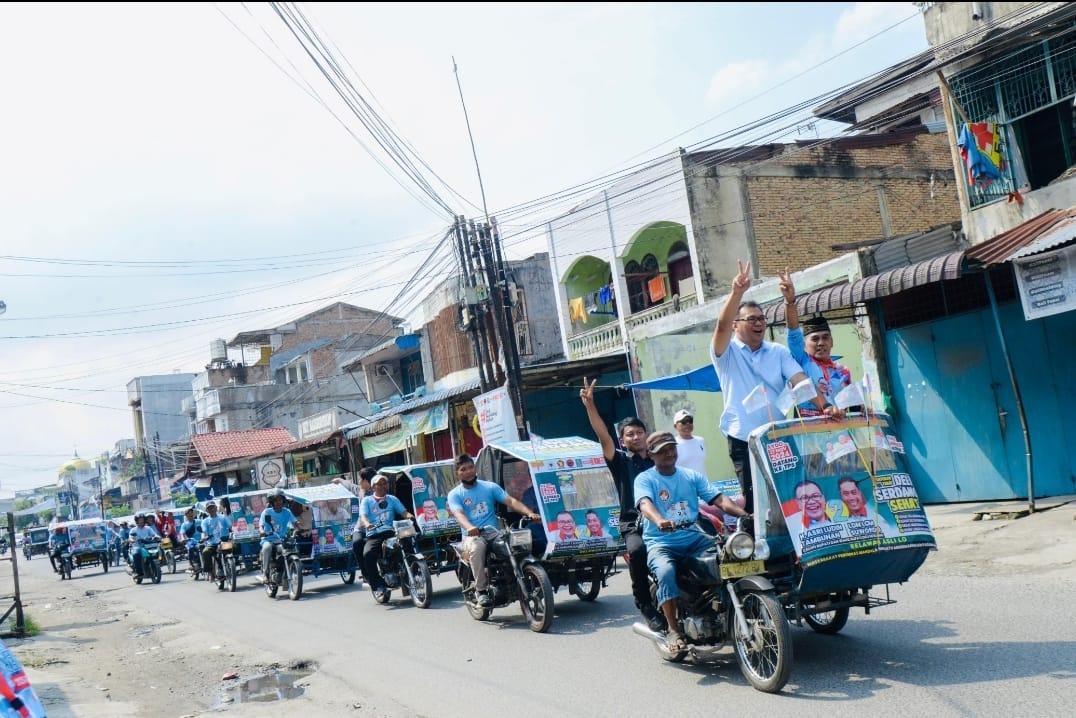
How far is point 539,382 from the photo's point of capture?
78.0 ft

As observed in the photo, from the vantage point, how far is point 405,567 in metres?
12.8

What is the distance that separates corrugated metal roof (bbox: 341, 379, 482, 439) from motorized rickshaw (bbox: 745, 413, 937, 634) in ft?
51.9

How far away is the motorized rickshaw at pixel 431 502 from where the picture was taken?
13929 millimetres

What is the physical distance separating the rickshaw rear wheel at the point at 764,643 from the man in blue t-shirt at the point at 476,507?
13.6 ft

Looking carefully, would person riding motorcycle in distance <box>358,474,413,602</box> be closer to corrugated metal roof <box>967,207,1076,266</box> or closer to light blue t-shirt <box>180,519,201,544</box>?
corrugated metal roof <box>967,207,1076,266</box>

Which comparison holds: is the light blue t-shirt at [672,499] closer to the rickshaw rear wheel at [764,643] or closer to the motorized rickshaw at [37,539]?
the rickshaw rear wheel at [764,643]

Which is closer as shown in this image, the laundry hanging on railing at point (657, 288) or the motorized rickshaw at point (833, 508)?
the motorized rickshaw at point (833, 508)

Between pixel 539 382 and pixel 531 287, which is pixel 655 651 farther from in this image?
pixel 531 287

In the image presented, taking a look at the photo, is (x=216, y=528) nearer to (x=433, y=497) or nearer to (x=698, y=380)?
(x=433, y=497)

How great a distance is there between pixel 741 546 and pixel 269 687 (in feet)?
15.3

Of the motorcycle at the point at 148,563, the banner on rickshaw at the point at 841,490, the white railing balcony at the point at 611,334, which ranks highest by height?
the white railing balcony at the point at 611,334

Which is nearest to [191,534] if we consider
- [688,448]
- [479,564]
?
[479,564]

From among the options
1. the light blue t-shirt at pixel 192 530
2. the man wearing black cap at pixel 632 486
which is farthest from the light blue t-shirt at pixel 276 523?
the man wearing black cap at pixel 632 486

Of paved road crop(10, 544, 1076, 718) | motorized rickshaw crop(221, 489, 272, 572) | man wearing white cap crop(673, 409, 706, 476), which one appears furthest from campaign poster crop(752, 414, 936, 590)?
motorized rickshaw crop(221, 489, 272, 572)
